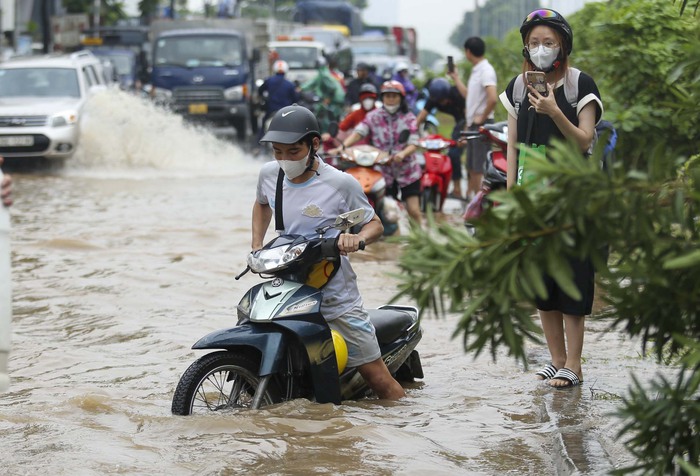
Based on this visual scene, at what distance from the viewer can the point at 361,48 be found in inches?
2007

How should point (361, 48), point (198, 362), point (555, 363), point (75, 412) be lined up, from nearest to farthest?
1. point (198, 362)
2. point (75, 412)
3. point (555, 363)
4. point (361, 48)

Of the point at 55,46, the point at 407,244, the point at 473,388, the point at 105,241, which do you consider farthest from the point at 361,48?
the point at 407,244

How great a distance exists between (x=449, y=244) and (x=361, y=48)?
1912 inches

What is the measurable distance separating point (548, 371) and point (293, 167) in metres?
1.84

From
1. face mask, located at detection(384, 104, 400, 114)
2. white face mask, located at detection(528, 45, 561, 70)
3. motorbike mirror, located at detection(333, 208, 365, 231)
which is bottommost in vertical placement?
face mask, located at detection(384, 104, 400, 114)

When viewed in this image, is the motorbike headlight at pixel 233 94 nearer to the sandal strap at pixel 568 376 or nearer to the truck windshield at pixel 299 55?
the truck windshield at pixel 299 55

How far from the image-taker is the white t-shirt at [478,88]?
43.3ft

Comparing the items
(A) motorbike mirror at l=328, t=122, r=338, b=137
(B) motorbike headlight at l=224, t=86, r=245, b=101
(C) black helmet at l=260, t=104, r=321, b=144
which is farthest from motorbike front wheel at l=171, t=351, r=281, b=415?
(B) motorbike headlight at l=224, t=86, r=245, b=101

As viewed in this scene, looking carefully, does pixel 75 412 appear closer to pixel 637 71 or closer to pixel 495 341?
pixel 495 341

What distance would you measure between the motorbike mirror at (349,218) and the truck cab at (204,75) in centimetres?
2045

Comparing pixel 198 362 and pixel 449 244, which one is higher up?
pixel 449 244

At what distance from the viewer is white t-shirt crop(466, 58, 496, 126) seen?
43.3ft

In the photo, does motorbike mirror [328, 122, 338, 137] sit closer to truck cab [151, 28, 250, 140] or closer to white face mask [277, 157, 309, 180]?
white face mask [277, 157, 309, 180]

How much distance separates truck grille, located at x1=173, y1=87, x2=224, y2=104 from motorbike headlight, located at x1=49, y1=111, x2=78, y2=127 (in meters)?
6.06
